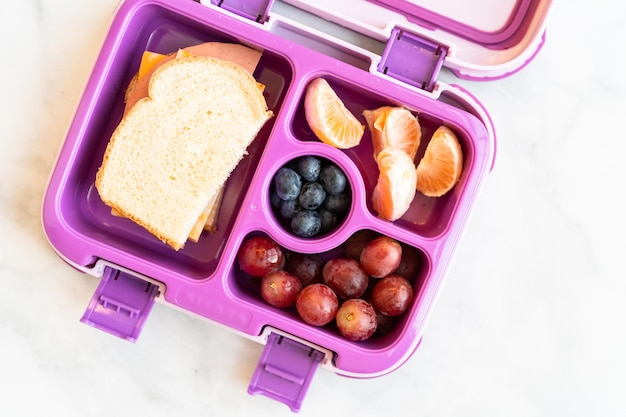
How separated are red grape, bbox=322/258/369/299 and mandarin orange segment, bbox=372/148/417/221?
10 cm

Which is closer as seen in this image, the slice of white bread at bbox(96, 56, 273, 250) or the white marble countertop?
the slice of white bread at bbox(96, 56, 273, 250)

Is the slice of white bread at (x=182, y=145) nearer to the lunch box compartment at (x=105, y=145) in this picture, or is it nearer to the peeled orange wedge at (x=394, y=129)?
the lunch box compartment at (x=105, y=145)

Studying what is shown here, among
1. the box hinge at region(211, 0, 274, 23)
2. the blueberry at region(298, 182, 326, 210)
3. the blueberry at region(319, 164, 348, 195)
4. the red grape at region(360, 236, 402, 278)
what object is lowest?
the red grape at region(360, 236, 402, 278)

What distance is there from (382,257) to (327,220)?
11 cm

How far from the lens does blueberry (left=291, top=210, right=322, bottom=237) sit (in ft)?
3.39

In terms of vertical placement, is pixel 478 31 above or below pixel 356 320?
above

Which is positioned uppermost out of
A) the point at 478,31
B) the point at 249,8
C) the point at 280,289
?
the point at 478,31

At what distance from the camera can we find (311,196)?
1029 millimetres

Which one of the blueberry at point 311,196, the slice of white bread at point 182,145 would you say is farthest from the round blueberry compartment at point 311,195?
the slice of white bread at point 182,145

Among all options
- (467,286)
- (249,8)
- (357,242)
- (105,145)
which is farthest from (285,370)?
(249,8)

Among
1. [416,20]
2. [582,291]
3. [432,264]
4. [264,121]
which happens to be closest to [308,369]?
[432,264]

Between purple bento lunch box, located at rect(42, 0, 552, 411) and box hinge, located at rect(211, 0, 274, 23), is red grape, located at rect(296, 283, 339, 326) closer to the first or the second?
purple bento lunch box, located at rect(42, 0, 552, 411)

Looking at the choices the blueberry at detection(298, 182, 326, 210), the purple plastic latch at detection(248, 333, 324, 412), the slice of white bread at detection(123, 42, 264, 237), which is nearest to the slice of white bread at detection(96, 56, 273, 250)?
the slice of white bread at detection(123, 42, 264, 237)

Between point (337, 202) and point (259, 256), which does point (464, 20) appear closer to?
point (337, 202)
